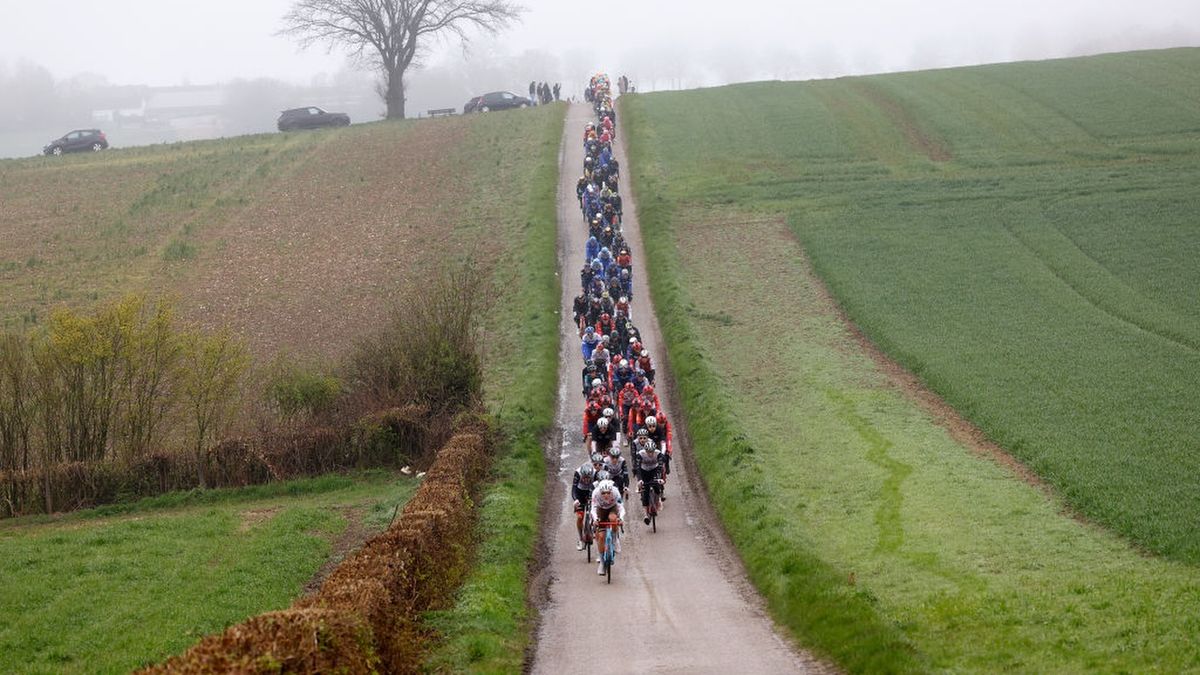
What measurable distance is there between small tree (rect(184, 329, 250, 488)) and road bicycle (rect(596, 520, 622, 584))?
13143mm

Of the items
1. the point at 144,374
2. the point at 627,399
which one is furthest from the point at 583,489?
the point at 144,374

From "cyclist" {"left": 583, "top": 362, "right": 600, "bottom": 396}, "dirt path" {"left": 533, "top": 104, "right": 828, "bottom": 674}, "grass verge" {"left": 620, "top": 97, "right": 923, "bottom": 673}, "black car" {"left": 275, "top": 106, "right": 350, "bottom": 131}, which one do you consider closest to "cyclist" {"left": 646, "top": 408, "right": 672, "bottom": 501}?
"dirt path" {"left": 533, "top": 104, "right": 828, "bottom": 674}

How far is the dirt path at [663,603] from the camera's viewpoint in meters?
16.0

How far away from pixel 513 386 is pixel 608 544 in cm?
1322

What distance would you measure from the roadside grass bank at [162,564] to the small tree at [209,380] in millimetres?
2521

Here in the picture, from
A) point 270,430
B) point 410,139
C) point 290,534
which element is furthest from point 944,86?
point 290,534

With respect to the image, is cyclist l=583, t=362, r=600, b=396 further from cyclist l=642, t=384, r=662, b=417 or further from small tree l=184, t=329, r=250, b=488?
small tree l=184, t=329, r=250, b=488

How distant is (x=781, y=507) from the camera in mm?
22859

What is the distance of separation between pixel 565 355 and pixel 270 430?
948 cm

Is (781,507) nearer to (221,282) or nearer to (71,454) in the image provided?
(71,454)

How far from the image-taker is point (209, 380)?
30.2 m

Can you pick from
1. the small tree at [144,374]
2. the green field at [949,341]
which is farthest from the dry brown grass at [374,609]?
the small tree at [144,374]

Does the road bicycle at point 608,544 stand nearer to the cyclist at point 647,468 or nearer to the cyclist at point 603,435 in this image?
the cyclist at point 647,468

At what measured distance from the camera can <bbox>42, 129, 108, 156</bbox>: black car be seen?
74.6m
